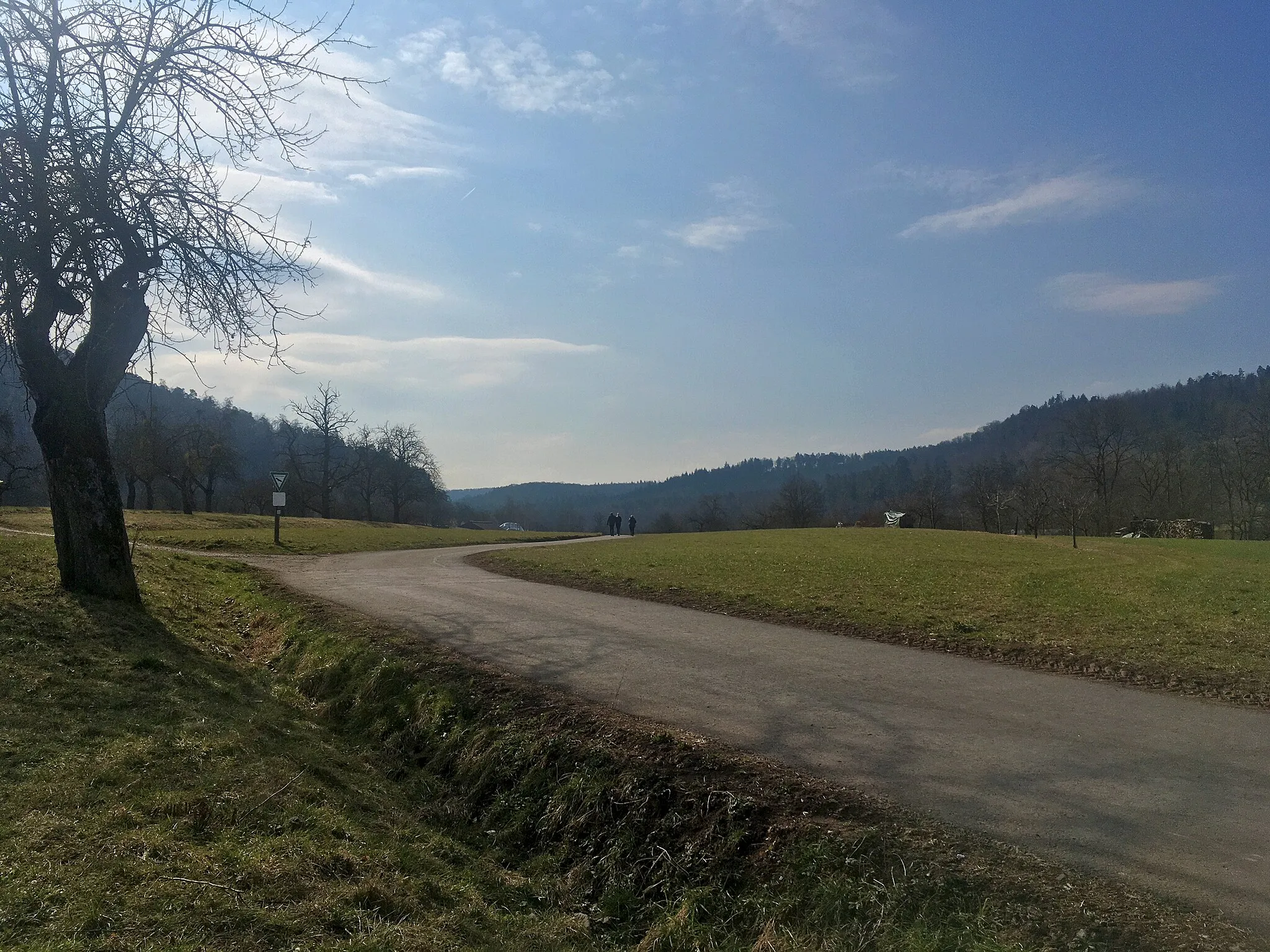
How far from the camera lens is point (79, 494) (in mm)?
10266

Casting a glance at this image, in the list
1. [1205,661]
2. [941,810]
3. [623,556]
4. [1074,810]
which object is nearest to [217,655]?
[941,810]

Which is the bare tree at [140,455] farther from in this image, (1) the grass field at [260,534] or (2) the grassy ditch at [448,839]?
(2) the grassy ditch at [448,839]

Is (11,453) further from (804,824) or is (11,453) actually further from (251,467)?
(251,467)

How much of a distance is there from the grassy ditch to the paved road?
428 mm

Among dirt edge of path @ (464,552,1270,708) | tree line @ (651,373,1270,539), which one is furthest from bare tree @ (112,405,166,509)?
tree line @ (651,373,1270,539)

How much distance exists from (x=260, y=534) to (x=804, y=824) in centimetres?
3355

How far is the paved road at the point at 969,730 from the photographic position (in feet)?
15.9

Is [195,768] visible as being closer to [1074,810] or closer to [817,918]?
[817,918]

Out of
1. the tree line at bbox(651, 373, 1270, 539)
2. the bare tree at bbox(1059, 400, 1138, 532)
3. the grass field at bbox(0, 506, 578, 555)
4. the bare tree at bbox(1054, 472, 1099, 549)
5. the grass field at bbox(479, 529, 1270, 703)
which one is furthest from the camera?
the bare tree at bbox(1059, 400, 1138, 532)

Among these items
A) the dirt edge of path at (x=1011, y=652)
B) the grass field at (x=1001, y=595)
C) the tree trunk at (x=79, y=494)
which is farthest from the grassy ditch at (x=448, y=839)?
the grass field at (x=1001, y=595)

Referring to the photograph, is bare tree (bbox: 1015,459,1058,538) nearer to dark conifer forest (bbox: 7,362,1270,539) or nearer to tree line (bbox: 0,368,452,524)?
dark conifer forest (bbox: 7,362,1270,539)

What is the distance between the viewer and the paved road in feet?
15.9

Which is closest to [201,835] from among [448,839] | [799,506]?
[448,839]

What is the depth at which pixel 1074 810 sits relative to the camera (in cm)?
526
